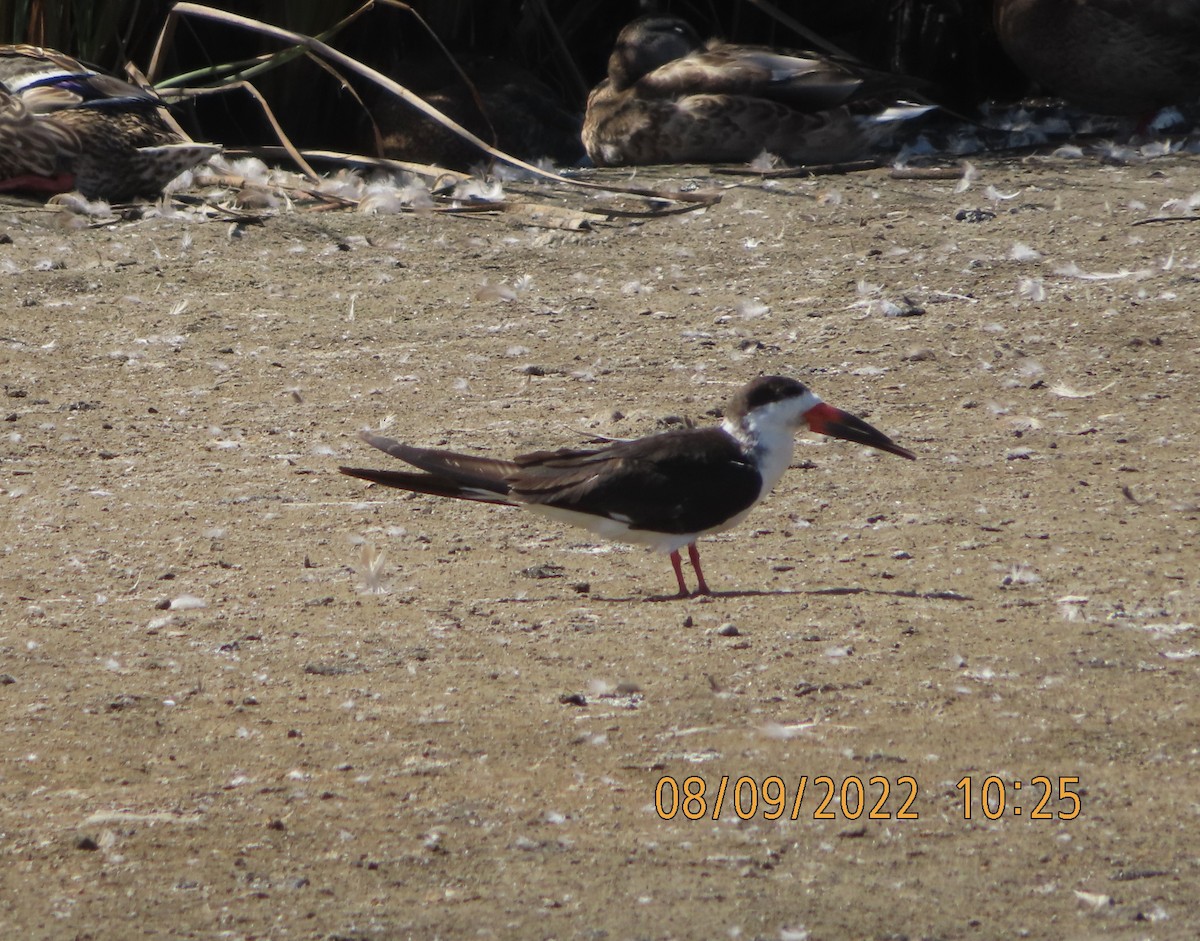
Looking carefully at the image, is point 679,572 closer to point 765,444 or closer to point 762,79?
point 765,444

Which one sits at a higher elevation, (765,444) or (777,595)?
(765,444)

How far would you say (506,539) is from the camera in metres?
4.72

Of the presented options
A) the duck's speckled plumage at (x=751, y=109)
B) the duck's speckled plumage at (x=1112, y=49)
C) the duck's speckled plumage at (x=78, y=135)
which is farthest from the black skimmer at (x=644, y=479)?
the duck's speckled plumage at (x=1112, y=49)

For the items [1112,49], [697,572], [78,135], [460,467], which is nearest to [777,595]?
[697,572]

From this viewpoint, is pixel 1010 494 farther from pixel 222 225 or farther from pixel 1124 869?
pixel 222 225

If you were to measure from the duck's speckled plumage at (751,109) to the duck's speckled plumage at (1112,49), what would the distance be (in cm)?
75

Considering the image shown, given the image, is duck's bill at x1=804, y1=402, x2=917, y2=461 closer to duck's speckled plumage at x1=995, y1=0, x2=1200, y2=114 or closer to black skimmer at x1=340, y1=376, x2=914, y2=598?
black skimmer at x1=340, y1=376, x2=914, y2=598

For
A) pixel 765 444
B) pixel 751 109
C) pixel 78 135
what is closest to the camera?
pixel 765 444

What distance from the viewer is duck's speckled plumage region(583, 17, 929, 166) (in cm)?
933

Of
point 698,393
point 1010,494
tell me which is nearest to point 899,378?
point 698,393

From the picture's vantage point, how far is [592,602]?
13.9 feet

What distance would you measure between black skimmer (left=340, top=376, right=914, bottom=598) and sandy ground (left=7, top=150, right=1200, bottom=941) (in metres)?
0.19

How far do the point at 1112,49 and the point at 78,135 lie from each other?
5.22 meters

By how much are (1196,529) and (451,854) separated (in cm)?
230
